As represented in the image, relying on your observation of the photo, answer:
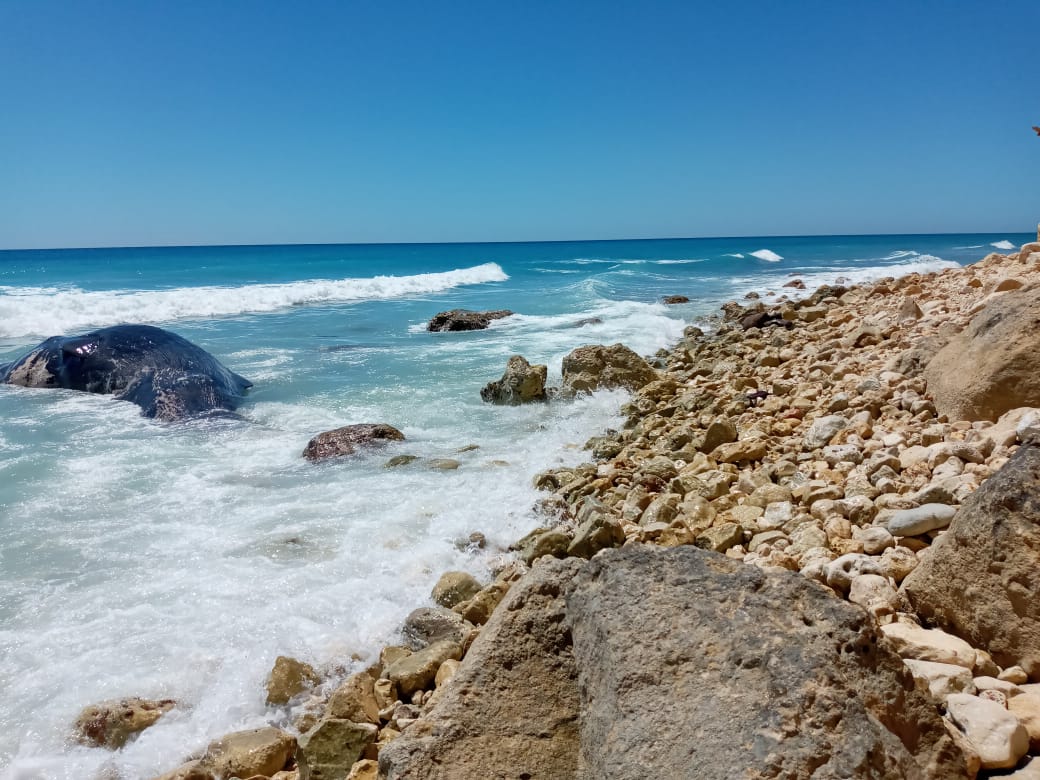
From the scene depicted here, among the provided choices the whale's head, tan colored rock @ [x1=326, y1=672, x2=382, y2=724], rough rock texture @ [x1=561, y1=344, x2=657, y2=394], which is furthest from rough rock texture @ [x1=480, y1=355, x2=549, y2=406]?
tan colored rock @ [x1=326, y1=672, x2=382, y2=724]

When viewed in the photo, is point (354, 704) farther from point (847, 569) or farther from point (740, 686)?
point (847, 569)

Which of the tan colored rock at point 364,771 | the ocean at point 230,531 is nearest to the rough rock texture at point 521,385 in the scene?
the ocean at point 230,531

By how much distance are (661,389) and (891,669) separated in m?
7.07

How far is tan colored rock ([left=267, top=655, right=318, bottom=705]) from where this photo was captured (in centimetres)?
335

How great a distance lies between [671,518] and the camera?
4531 mm

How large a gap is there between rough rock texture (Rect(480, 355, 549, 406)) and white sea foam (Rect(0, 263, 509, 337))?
14440 mm

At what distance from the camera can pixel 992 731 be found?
179cm

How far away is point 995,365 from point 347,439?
5.62 meters

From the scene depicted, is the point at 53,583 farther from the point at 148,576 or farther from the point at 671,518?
the point at 671,518

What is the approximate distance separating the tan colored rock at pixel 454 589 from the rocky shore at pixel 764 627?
17mm

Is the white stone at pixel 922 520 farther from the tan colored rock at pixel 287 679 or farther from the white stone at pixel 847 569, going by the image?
the tan colored rock at pixel 287 679

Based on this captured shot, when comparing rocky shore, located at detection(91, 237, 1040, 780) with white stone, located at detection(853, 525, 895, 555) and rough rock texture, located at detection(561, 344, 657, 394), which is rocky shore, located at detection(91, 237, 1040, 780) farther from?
rough rock texture, located at detection(561, 344, 657, 394)

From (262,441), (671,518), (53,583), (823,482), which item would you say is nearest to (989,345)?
(823,482)

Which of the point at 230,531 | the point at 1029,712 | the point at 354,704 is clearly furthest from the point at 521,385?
the point at 1029,712
